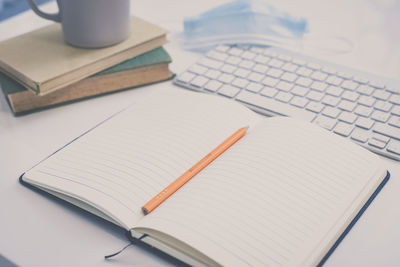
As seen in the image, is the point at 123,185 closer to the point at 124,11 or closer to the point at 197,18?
the point at 124,11

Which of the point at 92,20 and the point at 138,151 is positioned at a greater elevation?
the point at 92,20

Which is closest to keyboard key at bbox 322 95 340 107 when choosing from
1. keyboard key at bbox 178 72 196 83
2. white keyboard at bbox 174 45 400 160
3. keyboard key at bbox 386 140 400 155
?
white keyboard at bbox 174 45 400 160

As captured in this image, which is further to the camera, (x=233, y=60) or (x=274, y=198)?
(x=233, y=60)

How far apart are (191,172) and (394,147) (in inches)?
10.8

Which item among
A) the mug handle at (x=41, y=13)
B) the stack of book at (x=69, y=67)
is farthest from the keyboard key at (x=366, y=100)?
the mug handle at (x=41, y=13)

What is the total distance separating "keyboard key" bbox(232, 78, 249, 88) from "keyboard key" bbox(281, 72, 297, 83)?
60mm

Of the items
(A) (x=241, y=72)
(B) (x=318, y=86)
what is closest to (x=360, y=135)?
(B) (x=318, y=86)

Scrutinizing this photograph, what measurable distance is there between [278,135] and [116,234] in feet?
0.77

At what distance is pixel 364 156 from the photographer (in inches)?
23.2

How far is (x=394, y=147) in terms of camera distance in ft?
2.06

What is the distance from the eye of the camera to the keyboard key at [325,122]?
2.17 feet

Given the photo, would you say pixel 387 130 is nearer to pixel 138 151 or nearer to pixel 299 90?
pixel 299 90

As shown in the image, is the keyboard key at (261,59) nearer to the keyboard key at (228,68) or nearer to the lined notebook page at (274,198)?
the keyboard key at (228,68)

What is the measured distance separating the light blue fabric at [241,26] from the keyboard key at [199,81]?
12 cm
